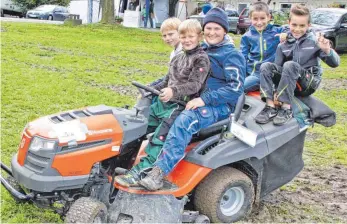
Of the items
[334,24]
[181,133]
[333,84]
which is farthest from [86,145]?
[334,24]

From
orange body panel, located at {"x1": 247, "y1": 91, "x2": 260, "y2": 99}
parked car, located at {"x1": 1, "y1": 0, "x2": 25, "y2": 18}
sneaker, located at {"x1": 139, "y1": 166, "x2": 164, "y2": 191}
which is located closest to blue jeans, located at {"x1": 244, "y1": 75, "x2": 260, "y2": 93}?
orange body panel, located at {"x1": 247, "y1": 91, "x2": 260, "y2": 99}

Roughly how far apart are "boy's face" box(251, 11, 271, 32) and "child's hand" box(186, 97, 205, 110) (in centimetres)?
163

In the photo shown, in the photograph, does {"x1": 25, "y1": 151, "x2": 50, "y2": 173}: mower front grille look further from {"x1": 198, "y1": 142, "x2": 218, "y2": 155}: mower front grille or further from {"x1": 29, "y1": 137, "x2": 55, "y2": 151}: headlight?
{"x1": 198, "y1": 142, "x2": 218, "y2": 155}: mower front grille

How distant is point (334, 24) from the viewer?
17641mm

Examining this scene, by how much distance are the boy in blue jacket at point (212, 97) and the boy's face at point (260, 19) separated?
1116 mm

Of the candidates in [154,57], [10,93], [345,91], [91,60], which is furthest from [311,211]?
[154,57]

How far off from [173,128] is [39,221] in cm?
125

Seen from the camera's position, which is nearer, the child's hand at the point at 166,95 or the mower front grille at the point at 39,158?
the mower front grille at the point at 39,158

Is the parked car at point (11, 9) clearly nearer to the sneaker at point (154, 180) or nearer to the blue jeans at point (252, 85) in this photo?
the blue jeans at point (252, 85)

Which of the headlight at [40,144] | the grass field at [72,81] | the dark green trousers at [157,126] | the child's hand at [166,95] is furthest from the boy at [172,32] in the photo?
the grass field at [72,81]

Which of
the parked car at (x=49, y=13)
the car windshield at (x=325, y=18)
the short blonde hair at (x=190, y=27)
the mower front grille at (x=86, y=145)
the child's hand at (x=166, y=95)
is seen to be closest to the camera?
the mower front grille at (x=86, y=145)

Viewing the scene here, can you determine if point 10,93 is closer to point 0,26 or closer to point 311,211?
point 311,211

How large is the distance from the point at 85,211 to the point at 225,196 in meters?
1.20

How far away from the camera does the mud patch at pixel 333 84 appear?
10.8m
